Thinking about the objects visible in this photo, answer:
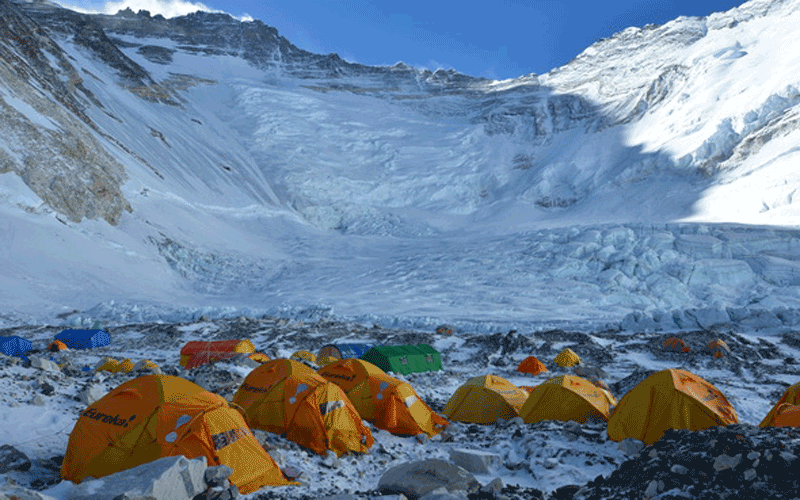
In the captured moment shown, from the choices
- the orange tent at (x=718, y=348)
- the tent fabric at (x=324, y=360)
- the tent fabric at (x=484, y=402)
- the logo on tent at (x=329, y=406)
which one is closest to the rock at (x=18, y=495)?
the logo on tent at (x=329, y=406)

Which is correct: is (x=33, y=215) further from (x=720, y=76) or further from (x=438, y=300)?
(x=720, y=76)

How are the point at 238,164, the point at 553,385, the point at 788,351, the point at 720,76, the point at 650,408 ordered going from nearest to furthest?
the point at 650,408, the point at 553,385, the point at 788,351, the point at 720,76, the point at 238,164

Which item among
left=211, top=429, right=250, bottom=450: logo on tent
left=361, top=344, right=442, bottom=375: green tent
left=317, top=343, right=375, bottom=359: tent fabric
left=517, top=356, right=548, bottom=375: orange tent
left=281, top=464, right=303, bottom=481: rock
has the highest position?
left=211, top=429, right=250, bottom=450: logo on tent

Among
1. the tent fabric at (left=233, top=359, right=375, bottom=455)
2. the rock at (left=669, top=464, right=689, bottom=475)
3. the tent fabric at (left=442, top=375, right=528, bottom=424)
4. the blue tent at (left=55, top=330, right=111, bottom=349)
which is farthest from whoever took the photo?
the blue tent at (left=55, top=330, right=111, bottom=349)

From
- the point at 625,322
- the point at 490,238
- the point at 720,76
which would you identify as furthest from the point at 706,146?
the point at 625,322

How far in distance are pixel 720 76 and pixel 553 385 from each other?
187 ft

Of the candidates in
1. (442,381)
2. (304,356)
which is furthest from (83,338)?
(442,381)

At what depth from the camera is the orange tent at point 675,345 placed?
1948 centimetres

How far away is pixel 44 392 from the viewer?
8070 mm

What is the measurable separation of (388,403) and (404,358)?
293 inches

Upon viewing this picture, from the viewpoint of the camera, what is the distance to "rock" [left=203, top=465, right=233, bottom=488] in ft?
18.6

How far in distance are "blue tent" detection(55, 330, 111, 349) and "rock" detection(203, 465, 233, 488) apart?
18.0 meters

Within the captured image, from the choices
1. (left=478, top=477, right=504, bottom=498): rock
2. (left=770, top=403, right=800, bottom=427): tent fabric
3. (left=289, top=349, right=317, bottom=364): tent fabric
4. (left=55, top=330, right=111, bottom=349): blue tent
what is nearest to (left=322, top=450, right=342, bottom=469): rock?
(left=478, top=477, right=504, bottom=498): rock

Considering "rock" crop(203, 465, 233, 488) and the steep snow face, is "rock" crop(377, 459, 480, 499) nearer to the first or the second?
"rock" crop(203, 465, 233, 488)
